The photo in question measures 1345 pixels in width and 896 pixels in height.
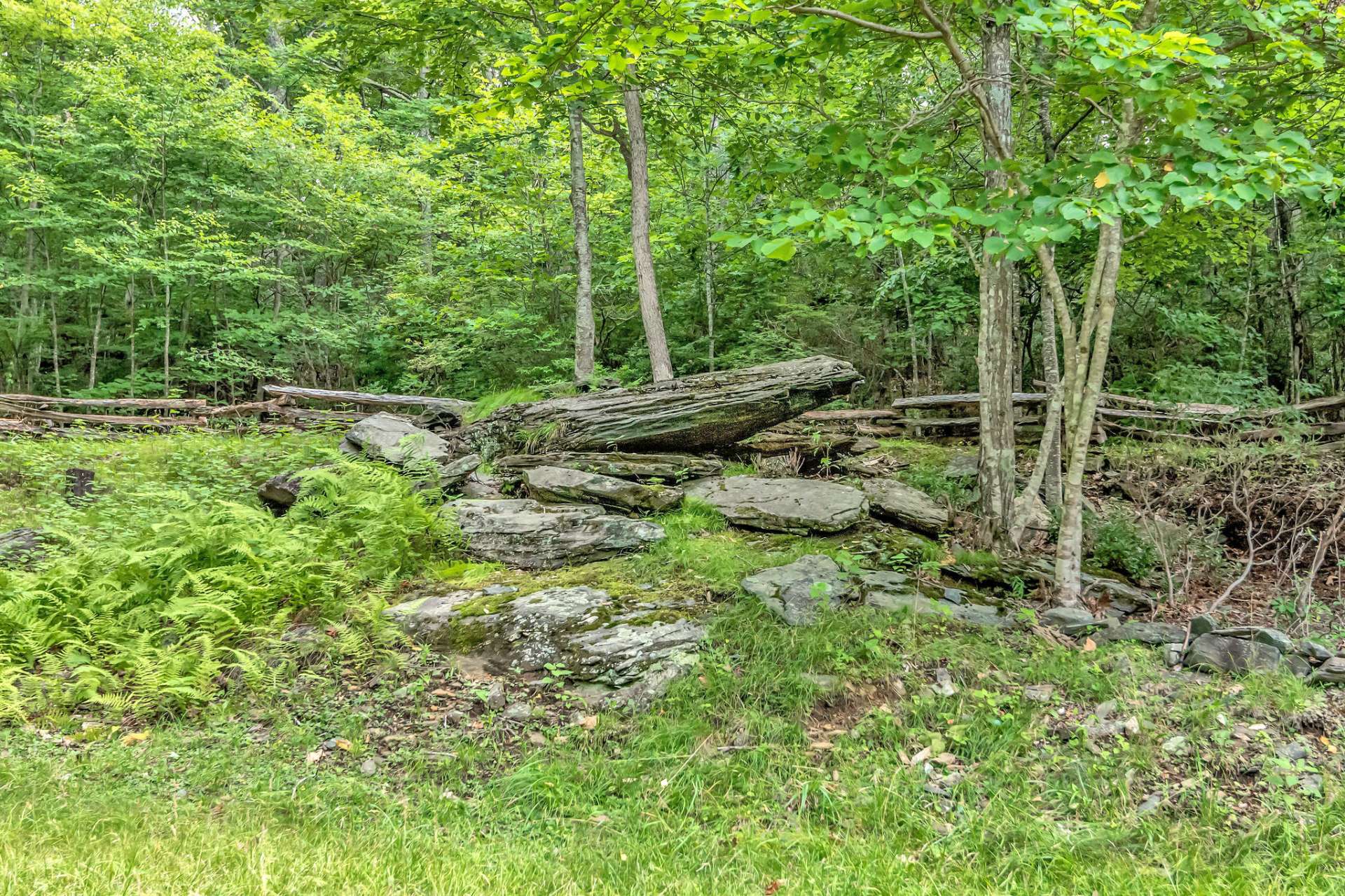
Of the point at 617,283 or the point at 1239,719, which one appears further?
the point at 617,283

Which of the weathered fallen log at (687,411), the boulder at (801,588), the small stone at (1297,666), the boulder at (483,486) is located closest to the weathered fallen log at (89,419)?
the weathered fallen log at (687,411)

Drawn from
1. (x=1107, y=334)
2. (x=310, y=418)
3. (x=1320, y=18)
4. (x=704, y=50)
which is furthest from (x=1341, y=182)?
(x=310, y=418)

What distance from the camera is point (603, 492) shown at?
712cm

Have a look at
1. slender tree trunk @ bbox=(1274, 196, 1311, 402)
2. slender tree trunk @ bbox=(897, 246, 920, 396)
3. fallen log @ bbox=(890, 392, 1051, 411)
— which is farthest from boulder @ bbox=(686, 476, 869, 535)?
slender tree trunk @ bbox=(1274, 196, 1311, 402)

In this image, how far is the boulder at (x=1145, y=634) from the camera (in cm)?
465

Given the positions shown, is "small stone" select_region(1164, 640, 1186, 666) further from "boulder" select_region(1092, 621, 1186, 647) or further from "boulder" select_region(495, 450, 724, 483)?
"boulder" select_region(495, 450, 724, 483)

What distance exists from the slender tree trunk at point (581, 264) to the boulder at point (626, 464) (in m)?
3.13

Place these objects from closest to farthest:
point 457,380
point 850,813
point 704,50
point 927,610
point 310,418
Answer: point 850,813, point 927,610, point 704,50, point 310,418, point 457,380

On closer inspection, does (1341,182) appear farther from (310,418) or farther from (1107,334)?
(310,418)

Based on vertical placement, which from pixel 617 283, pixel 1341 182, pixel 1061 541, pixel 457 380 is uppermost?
pixel 617 283

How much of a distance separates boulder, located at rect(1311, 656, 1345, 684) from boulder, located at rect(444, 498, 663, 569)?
15.4 feet

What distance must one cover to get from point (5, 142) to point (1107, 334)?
68.2 ft

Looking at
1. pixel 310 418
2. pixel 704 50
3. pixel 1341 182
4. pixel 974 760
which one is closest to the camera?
pixel 974 760

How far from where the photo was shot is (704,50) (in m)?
6.66
